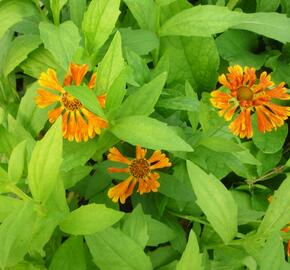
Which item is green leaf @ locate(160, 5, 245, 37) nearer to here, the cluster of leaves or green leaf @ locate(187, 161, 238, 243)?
the cluster of leaves

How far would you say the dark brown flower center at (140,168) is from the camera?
37.9 inches

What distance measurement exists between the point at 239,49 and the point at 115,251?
0.67 m

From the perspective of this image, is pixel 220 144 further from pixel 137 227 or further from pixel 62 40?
pixel 62 40

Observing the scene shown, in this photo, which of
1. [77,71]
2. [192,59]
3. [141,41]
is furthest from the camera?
[192,59]

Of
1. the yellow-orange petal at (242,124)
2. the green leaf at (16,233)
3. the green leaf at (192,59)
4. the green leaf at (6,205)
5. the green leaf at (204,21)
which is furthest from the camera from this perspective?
the green leaf at (192,59)

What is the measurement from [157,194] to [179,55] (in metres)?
0.35

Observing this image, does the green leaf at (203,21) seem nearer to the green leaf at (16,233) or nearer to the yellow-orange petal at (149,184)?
the yellow-orange petal at (149,184)

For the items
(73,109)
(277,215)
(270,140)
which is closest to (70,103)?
(73,109)

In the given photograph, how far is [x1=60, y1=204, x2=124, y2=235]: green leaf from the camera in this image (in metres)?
0.72

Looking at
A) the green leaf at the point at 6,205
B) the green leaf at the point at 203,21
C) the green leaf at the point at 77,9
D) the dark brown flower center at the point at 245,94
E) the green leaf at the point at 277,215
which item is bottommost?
the green leaf at the point at 277,215

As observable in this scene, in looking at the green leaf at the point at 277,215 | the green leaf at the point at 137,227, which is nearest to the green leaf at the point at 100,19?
the green leaf at the point at 137,227

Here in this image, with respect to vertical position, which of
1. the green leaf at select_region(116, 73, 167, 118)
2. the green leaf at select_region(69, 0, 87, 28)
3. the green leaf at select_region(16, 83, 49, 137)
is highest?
the green leaf at select_region(69, 0, 87, 28)

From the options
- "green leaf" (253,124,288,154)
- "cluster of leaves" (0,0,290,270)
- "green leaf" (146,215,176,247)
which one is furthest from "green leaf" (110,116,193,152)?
"green leaf" (253,124,288,154)

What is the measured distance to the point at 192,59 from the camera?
114cm
